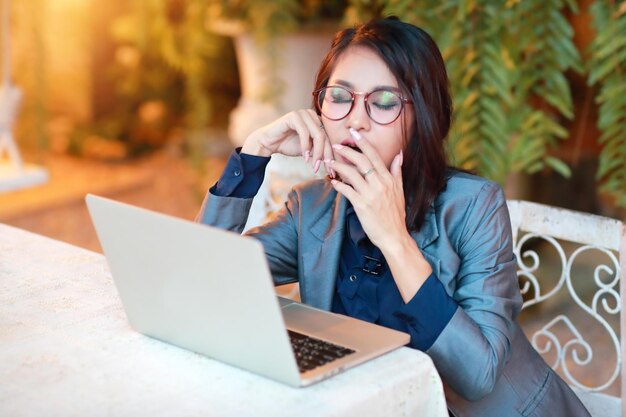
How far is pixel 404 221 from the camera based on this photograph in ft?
4.73

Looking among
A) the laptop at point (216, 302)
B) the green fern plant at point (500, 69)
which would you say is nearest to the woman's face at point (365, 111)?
the laptop at point (216, 302)

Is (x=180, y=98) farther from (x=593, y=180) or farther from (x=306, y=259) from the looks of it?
(x=306, y=259)

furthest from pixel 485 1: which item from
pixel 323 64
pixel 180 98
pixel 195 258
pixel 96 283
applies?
pixel 180 98

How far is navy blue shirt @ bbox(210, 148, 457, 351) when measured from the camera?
137 cm

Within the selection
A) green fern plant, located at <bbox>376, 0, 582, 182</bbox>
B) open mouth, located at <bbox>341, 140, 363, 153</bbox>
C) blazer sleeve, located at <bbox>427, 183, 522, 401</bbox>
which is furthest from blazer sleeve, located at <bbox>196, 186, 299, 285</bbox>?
green fern plant, located at <bbox>376, 0, 582, 182</bbox>

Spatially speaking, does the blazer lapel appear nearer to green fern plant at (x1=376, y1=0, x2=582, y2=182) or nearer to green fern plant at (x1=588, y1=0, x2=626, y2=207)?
green fern plant at (x1=376, y1=0, x2=582, y2=182)

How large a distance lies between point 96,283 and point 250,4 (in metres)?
1.99

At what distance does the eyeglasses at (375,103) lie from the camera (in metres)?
1.51

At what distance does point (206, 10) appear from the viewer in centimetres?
362

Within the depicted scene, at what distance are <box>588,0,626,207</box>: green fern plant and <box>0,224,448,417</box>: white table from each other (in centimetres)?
133

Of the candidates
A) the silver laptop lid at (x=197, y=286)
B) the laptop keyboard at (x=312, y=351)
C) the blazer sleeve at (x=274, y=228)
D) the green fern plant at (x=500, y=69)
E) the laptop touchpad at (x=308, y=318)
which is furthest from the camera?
the green fern plant at (x=500, y=69)

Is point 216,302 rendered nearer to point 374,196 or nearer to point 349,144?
point 374,196

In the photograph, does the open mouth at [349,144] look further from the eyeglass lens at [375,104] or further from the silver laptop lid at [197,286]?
the silver laptop lid at [197,286]

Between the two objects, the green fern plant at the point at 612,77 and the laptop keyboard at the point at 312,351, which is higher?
the green fern plant at the point at 612,77
